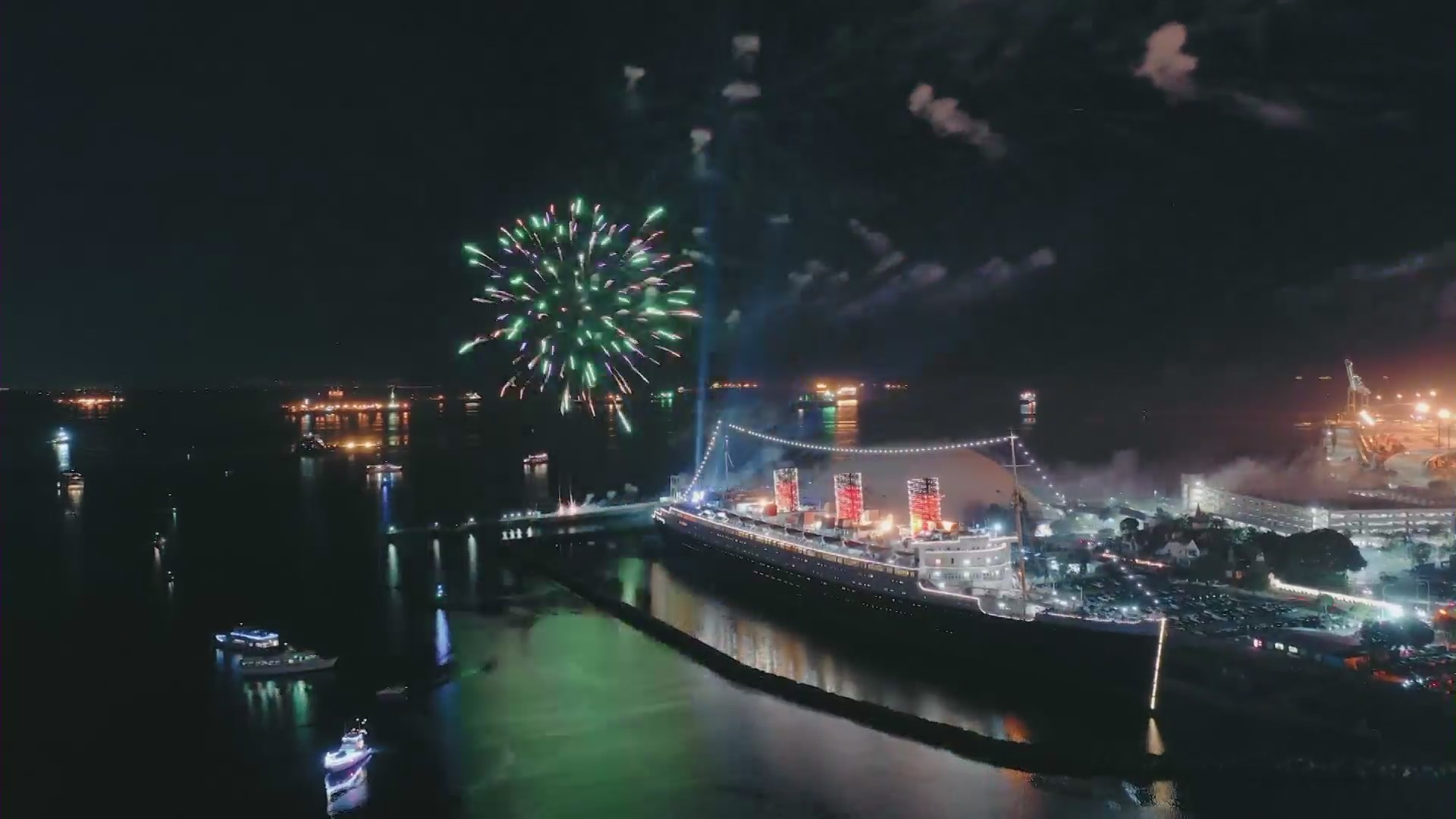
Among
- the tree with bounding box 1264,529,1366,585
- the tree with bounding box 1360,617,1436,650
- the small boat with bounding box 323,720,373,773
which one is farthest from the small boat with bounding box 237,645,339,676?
the tree with bounding box 1264,529,1366,585

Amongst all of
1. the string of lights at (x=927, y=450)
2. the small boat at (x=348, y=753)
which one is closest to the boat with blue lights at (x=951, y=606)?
the string of lights at (x=927, y=450)

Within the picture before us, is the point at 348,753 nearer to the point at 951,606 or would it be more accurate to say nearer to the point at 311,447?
the point at 951,606

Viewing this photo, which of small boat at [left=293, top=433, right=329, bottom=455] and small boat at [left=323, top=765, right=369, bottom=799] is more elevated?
small boat at [left=293, top=433, right=329, bottom=455]

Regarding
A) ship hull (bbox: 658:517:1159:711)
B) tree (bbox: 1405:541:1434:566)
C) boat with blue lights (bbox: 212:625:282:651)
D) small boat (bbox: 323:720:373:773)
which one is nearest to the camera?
small boat (bbox: 323:720:373:773)

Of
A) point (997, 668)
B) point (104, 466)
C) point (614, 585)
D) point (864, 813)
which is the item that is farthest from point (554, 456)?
point (864, 813)

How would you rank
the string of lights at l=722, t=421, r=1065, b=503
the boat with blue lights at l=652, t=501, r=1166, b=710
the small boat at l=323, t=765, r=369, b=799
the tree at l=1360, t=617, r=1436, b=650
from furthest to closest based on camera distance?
1. the string of lights at l=722, t=421, r=1065, b=503
2. the tree at l=1360, t=617, r=1436, b=650
3. the boat with blue lights at l=652, t=501, r=1166, b=710
4. the small boat at l=323, t=765, r=369, b=799

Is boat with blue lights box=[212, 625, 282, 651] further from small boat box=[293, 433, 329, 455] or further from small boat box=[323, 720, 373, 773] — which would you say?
small boat box=[293, 433, 329, 455]

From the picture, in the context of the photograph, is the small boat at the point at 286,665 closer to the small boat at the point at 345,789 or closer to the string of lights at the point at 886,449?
the small boat at the point at 345,789
